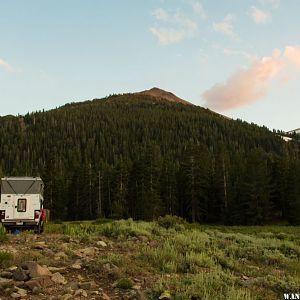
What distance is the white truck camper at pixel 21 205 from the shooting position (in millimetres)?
24719

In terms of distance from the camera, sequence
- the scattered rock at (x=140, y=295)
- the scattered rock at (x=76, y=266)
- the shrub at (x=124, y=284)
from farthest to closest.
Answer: the scattered rock at (x=76, y=266) < the shrub at (x=124, y=284) < the scattered rock at (x=140, y=295)

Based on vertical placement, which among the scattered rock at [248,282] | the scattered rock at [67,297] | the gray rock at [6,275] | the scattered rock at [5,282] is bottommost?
the scattered rock at [248,282]

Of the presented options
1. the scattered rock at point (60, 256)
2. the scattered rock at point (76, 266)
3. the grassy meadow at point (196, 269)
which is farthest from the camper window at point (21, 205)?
the scattered rock at point (76, 266)

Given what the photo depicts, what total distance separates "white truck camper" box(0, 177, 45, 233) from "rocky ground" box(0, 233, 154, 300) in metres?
10.9

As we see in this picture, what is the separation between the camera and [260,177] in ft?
221

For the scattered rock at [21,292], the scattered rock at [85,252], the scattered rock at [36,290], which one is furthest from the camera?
the scattered rock at [85,252]

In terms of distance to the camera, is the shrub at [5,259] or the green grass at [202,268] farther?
the shrub at [5,259]

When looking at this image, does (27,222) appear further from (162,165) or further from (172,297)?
(162,165)

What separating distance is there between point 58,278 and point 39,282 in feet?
1.75

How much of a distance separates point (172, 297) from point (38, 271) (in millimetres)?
3536

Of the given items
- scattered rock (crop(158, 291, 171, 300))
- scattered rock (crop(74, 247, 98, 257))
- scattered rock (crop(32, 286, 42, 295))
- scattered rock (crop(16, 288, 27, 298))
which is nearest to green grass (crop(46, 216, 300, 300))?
scattered rock (crop(158, 291, 171, 300))

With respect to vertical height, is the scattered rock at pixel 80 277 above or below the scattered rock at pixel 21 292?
above

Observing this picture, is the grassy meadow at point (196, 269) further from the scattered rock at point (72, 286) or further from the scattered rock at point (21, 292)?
the scattered rock at point (21, 292)

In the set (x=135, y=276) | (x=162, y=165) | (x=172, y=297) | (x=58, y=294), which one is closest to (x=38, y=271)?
(x=58, y=294)
